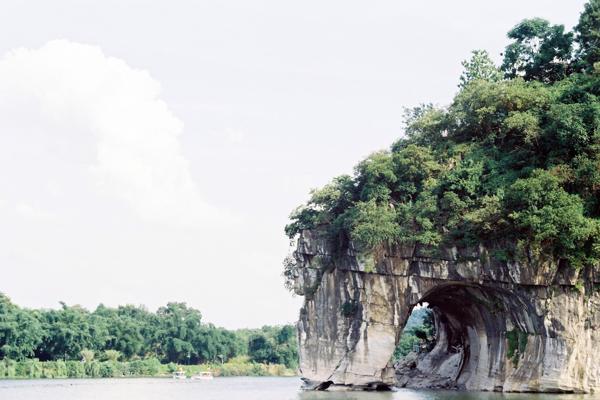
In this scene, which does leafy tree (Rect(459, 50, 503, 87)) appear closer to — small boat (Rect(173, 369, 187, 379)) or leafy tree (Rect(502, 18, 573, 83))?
leafy tree (Rect(502, 18, 573, 83))

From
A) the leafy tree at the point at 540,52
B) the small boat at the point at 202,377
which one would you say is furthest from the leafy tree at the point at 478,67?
the small boat at the point at 202,377

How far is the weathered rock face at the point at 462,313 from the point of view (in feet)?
88.0

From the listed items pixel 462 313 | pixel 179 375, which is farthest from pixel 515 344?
pixel 179 375

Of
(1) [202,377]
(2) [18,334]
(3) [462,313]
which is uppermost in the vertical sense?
(2) [18,334]

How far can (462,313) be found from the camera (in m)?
33.8

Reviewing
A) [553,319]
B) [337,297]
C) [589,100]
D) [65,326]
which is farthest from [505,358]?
[65,326]

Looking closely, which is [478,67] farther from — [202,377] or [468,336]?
[202,377]

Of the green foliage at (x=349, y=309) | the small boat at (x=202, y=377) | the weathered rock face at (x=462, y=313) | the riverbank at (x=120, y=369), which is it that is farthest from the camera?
the small boat at (x=202, y=377)

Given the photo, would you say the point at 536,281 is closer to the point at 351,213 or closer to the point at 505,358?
the point at 505,358

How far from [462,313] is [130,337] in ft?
107

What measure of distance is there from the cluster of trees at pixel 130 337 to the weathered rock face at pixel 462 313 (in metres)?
25.3

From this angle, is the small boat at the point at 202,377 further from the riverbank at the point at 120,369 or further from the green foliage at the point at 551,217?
the green foliage at the point at 551,217

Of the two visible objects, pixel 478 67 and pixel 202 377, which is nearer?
pixel 478 67

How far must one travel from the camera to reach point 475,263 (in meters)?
28.6
